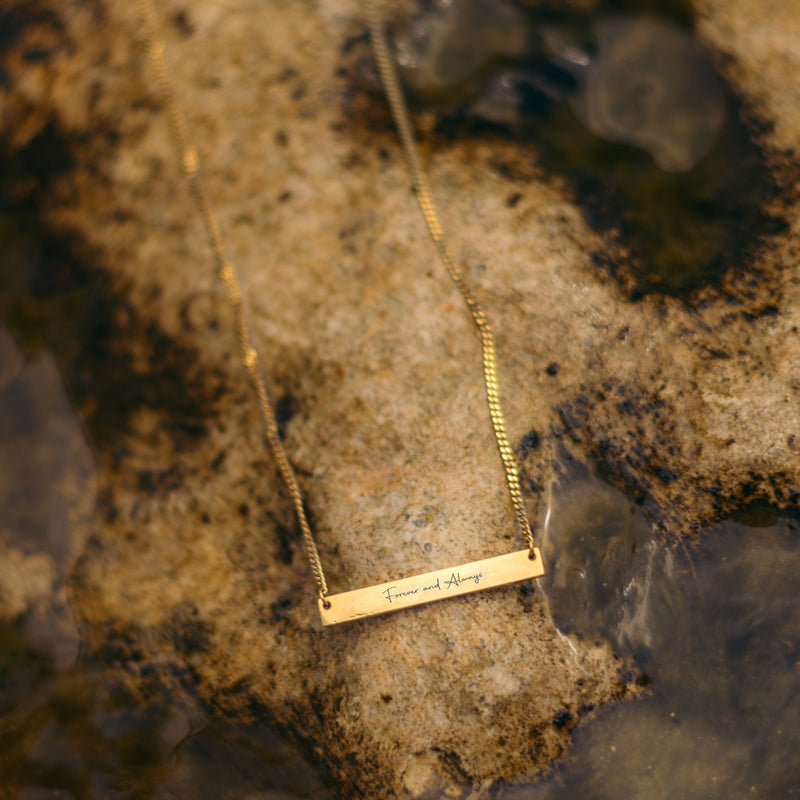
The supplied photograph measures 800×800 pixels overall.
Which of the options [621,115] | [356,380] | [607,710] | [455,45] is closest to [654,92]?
[621,115]

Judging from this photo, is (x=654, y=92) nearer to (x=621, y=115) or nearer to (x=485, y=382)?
(x=621, y=115)

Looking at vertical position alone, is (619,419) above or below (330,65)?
below

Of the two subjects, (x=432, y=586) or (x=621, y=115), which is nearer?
(x=432, y=586)

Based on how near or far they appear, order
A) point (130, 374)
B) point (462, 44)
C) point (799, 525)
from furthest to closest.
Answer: point (462, 44) → point (130, 374) → point (799, 525)

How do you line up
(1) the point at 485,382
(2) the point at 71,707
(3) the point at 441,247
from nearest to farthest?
(2) the point at 71,707, (1) the point at 485,382, (3) the point at 441,247

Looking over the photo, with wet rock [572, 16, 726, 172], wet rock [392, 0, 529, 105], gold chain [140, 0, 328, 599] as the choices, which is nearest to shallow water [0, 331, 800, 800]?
gold chain [140, 0, 328, 599]

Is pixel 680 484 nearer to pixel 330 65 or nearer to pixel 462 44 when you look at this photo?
pixel 462 44

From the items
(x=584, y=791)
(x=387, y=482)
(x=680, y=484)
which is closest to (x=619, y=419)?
(x=680, y=484)
